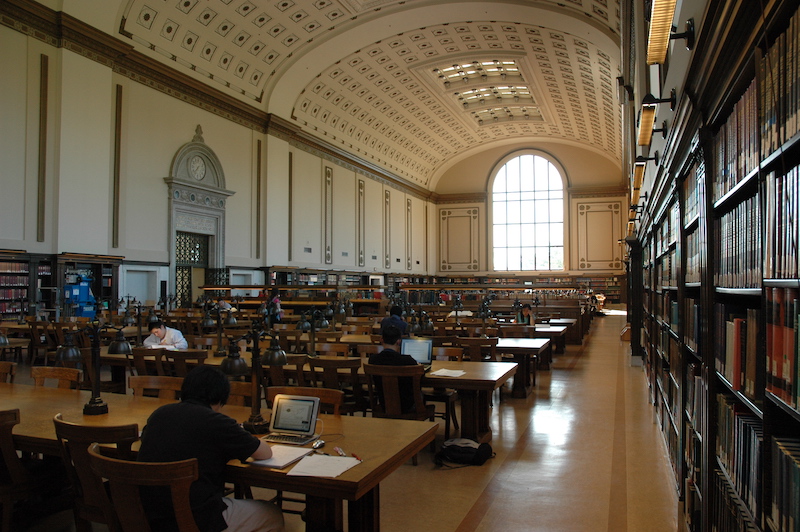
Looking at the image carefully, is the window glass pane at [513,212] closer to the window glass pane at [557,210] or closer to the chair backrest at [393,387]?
the window glass pane at [557,210]

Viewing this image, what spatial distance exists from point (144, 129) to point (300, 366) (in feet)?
38.7

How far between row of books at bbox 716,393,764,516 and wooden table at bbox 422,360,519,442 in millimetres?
2293

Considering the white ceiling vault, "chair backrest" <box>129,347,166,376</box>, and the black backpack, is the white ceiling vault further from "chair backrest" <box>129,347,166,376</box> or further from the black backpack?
"chair backrest" <box>129,347,166,376</box>

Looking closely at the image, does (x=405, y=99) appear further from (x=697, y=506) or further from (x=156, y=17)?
(x=697, y=506)

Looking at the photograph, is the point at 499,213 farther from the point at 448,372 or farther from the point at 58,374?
the point at 58,374

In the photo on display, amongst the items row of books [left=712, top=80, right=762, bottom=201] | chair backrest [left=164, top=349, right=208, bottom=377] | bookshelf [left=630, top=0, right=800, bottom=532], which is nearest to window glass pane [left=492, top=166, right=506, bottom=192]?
chair backrest [left=164, top=349, right=208, bottom=377]

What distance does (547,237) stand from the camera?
32219 millimetres

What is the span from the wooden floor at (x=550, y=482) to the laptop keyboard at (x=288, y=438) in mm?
430

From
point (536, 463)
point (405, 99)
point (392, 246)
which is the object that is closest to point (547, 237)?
point (392, 246)

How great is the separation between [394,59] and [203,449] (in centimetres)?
1930

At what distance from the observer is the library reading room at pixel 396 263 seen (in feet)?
7.13

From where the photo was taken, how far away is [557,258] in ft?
105

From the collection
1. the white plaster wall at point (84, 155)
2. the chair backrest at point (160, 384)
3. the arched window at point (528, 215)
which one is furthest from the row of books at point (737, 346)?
the arched window at point (528, 215)

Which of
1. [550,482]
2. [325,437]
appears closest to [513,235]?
[550,482]
